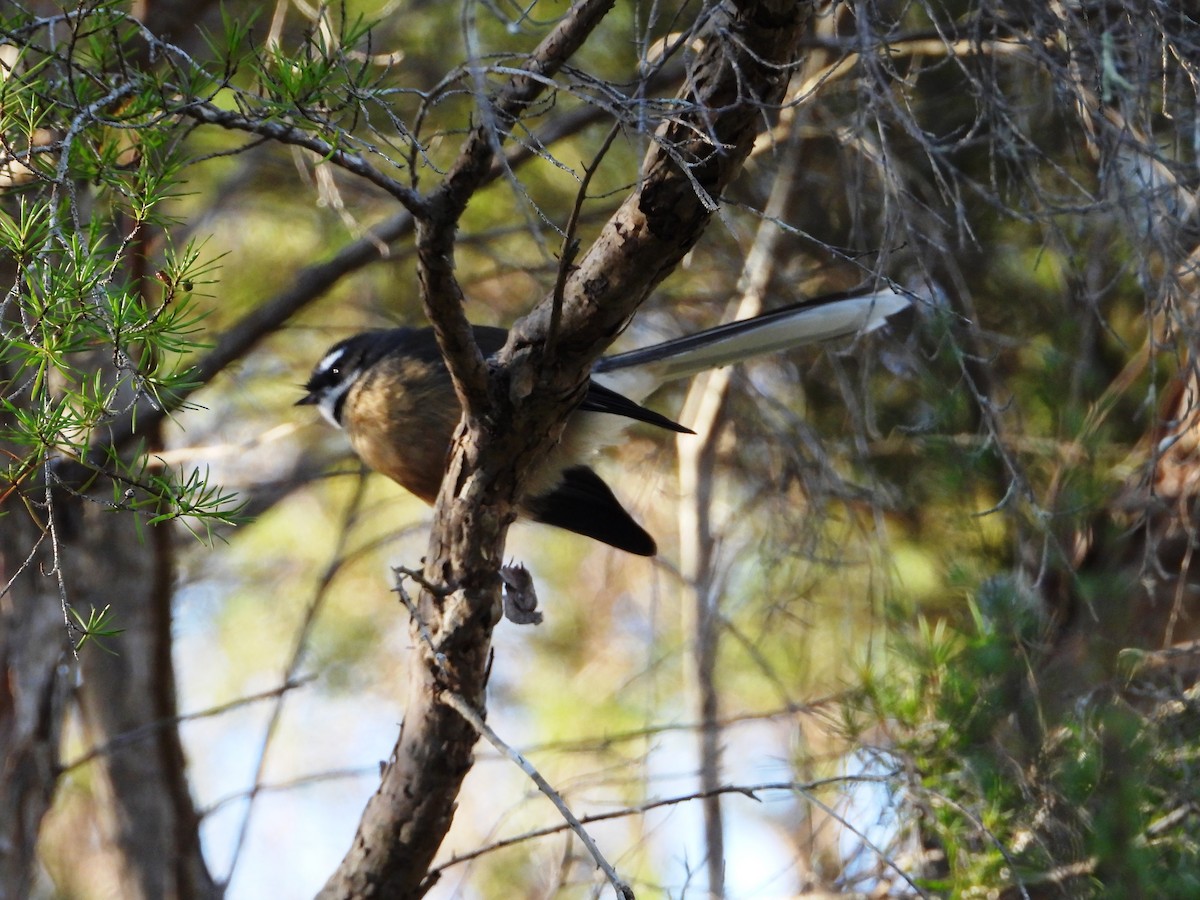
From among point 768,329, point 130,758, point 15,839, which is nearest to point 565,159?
point 768,329

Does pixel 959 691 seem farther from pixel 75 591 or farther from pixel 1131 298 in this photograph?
pixel 75 591

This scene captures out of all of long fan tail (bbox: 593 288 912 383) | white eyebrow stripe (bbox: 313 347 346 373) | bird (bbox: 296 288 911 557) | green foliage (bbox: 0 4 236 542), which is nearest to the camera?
green foliage (bbox: 0 4 236 542)

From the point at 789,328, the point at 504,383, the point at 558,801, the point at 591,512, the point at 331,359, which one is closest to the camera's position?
the point at 558,801

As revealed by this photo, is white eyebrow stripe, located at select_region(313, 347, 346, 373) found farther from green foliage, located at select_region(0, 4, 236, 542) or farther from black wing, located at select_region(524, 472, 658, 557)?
green foliage, located at select_region(0, 4, 236, 542)

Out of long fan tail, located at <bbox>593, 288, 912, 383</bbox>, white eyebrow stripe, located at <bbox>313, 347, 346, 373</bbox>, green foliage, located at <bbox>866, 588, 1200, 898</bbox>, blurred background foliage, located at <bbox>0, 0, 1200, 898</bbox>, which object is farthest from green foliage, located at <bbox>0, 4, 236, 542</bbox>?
white eyebrow stripe, located at <bbox>313, 347, 346, 373</bbox>

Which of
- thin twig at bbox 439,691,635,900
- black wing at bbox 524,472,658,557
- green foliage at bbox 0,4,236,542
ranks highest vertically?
black wing at bbox 524,472,658,557

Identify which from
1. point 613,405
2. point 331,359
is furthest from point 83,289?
point 331,359

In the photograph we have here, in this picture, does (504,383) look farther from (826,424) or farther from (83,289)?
(826,424)

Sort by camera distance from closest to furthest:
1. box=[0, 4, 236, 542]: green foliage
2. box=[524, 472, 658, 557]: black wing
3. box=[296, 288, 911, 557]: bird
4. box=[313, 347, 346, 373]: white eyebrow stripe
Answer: box=[0, 4, 236, 542]: green foliage → box=[296, 288, 911, 557]: bird → box=[524, 472, 658, 557]: black wing → box=[313, 347, 346, 373]: white eyebrow stripe

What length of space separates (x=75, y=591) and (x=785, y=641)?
8.65 ft

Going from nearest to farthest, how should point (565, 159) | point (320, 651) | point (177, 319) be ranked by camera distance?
point (177, 319)
point (565, 159)
point (320, 651)

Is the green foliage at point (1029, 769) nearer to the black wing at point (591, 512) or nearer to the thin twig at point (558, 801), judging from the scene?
the thin twig at point (558, 801)

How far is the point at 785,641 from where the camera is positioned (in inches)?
185

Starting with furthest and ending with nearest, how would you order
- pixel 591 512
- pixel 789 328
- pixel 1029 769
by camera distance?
pixel 591 512 → pixel 789 328 → pixel 1029 769
